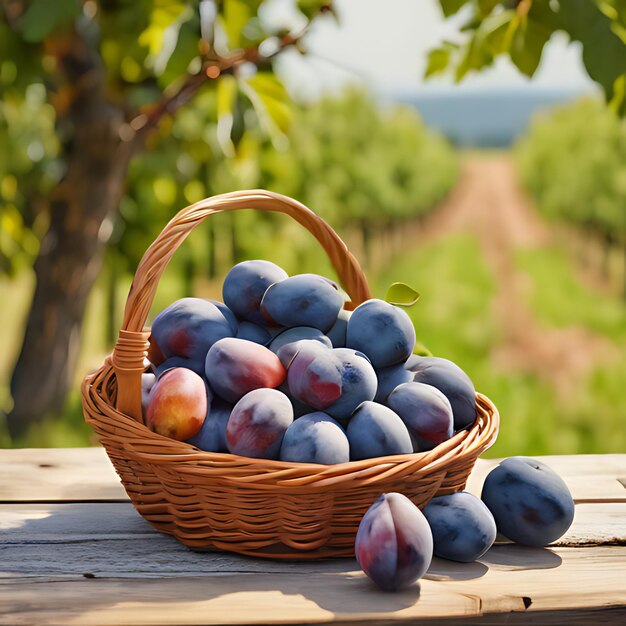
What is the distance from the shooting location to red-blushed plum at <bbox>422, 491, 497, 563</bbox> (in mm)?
1004

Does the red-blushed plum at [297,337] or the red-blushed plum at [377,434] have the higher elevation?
the red-blushed plum at [297,337]

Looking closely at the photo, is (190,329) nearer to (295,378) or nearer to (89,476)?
(295,378)

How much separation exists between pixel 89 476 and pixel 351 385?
0.58 metres

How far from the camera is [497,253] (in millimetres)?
16094

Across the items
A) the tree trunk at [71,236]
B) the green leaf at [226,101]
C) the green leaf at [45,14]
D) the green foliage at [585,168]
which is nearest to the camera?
the green leaf at [45,14]

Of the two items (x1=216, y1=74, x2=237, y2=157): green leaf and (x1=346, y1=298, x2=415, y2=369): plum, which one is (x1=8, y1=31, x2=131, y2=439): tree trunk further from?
(x1=346, y1=298, x2=415, y2=369): plum

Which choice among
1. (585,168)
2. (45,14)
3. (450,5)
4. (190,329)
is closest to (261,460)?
(190,329)

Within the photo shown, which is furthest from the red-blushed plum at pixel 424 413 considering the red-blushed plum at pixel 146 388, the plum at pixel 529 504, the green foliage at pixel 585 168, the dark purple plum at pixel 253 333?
the green foliage at pixel 585 168

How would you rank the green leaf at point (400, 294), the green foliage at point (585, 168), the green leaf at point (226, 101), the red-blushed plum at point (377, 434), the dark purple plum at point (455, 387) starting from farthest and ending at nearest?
the green foliage at point (585, 168) < the green leaf at point (226, 101) < the green leaf at point (400, 294) < the dark purple plum at point (455, 387) < the red-blushed plum at point (377, 434)

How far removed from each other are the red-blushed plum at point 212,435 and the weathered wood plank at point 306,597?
0.50 ft

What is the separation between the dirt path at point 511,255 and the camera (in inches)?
377

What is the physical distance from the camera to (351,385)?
1021 millimetres

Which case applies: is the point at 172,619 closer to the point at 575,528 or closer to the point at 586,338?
the point at 575,528

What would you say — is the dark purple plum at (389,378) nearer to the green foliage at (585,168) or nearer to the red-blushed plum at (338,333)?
the red-blushed plum at (338,333)
